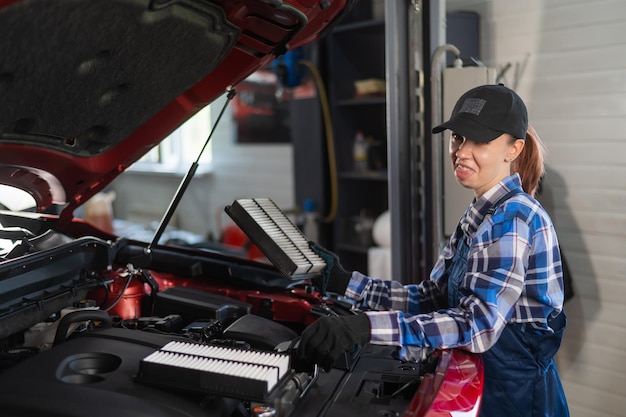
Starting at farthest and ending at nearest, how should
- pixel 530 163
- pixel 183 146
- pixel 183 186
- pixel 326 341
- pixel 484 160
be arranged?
1. pixel 183 146
2. pixel 183 186
3. pixel 530 163
4. pixel 484 160
5. pixel 326 341

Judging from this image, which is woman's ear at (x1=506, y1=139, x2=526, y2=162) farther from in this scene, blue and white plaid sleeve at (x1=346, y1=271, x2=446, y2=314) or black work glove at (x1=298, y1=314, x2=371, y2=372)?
black work glove at (x1=298, y1=314, x2=371, y2=372)

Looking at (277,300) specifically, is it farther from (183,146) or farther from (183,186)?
(183,146)

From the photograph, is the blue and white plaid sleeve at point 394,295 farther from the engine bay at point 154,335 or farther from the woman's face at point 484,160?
the woman's face at point 484,160

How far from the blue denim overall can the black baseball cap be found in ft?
0.50

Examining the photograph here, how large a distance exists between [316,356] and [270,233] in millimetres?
457

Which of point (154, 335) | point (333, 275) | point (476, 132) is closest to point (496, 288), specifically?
point (476, 132)

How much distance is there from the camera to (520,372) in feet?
4.55

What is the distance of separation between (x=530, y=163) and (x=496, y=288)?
1.45ft

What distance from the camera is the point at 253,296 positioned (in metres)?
1.71

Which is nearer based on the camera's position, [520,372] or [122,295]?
[520,372]

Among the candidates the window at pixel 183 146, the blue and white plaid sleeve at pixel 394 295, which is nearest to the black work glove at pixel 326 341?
the blue and white plaid sleeve at pixel 394 295

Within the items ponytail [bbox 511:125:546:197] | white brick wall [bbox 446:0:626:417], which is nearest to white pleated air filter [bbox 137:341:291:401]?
ponytail [bbox 511:125:546:197]

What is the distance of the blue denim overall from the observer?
1373 mm

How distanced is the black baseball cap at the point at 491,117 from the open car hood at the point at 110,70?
39 centimetres
